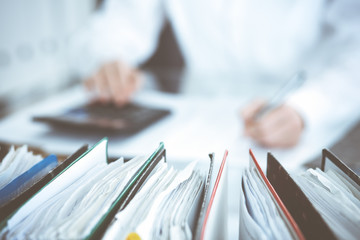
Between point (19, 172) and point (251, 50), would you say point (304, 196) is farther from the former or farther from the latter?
point (251, 50)

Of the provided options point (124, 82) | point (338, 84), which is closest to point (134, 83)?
point (124, 82)

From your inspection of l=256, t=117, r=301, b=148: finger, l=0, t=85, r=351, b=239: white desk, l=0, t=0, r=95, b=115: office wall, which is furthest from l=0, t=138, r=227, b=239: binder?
l=0, t=0, r=95, b=115: office wall

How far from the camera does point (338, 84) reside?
0.87 meters

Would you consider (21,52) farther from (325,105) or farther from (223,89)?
(325,105)

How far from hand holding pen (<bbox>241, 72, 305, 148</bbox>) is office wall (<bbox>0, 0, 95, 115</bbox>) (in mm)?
1091

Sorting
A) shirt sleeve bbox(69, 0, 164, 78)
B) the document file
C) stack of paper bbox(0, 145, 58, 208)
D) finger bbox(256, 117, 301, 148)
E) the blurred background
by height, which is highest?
the blurred background

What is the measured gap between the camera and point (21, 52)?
1755 mm

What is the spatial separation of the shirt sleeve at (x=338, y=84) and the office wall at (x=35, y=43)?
3.88 feet

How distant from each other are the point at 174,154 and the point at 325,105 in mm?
466

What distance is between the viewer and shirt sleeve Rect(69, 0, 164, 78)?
1276 millimetres

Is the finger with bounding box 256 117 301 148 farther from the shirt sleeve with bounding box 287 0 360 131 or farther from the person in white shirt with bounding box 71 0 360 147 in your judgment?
the shirt sleeve with bounding box 287 0 360 131

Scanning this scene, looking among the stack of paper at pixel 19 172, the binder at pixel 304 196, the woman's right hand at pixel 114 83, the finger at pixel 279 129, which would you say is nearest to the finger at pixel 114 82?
the woman's right hand at pixel 114 83

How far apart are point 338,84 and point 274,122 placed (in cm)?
28

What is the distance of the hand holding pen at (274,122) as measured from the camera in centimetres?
70
